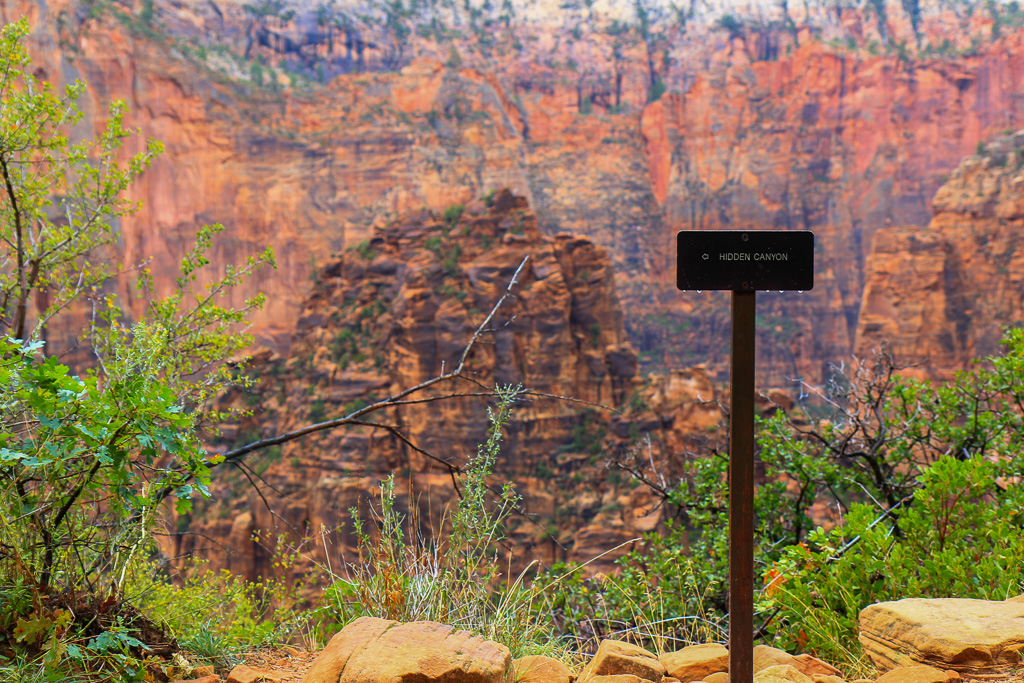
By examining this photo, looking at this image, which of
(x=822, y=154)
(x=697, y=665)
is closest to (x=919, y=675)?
(x=697, y=665)

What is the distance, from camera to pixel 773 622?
3625 millimetres

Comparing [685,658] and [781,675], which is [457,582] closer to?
[685,658]

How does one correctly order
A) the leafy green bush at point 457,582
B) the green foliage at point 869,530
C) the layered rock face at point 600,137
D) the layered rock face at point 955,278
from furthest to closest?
the layered rock face at point 600,137
the layered rock face at point 955,278
the green foliage at point 869,530
the leafy green bush at point 457,582

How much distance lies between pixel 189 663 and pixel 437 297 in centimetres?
2390

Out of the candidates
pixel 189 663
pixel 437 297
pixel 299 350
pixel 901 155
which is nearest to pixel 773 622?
pixel 189 663

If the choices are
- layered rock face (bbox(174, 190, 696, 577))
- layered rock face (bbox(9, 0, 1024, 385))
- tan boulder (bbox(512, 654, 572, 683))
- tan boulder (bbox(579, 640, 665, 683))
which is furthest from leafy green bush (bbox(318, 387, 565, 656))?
layered rock face (bbox(9, 0, 1024, 385))

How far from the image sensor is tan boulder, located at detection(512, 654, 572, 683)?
2475 mm

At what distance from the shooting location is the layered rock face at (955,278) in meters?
37.7

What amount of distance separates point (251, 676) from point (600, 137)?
72.2 metres

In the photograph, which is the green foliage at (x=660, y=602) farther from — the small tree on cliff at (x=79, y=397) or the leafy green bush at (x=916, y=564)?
the small tree on cliff at (x=79, y=397)

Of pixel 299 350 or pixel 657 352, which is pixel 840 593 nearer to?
pixel 299 350

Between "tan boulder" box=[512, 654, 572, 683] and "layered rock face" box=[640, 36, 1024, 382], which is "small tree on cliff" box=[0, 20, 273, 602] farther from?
"layered rock face" box=[640, 36, 1024, 382]

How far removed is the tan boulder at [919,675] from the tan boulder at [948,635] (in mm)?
96

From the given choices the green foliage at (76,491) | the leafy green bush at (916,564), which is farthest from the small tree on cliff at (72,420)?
the leafy green bush at (916,564)
